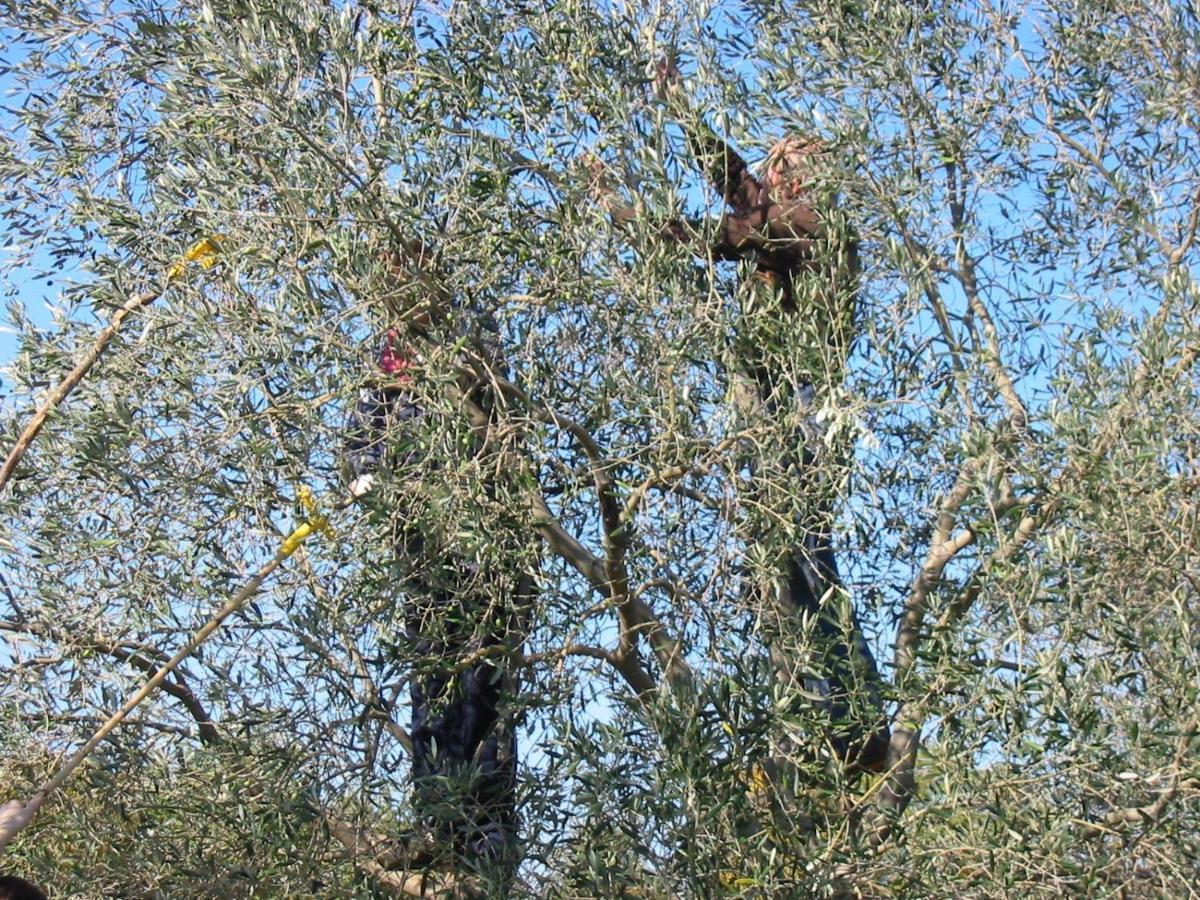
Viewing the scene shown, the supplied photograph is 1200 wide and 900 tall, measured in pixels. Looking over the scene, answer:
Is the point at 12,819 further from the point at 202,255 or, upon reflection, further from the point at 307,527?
the point at 202,255

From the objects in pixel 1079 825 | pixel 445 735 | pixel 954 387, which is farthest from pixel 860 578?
pixel 445 735

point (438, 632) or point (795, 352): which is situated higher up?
point (795, 352)

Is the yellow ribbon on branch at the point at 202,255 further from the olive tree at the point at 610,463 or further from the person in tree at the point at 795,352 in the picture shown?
the person in tree at the point at 795,352

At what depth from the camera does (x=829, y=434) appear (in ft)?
12.8

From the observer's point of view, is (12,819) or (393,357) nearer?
(12,819)

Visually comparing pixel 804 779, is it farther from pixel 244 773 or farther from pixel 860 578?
pixel 244 773

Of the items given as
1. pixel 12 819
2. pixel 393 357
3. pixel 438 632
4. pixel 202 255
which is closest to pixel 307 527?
pixel 438 632

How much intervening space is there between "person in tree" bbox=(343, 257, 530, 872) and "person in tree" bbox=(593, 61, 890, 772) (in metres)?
0.85

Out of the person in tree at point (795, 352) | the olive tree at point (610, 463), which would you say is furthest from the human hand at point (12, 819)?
the person in tree at point (795, 352)

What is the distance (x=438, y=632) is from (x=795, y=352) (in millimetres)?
1388

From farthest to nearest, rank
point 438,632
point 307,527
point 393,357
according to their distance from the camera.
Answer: point 393,357 → point 438,632 → point 307,527

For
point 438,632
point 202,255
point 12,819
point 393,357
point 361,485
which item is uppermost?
point 202,255

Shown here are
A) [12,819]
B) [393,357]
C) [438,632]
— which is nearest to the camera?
[12,819]

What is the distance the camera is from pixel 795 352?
13.8 feet
